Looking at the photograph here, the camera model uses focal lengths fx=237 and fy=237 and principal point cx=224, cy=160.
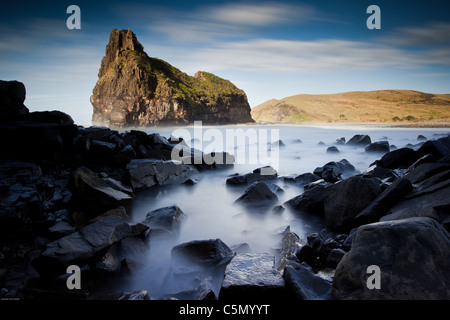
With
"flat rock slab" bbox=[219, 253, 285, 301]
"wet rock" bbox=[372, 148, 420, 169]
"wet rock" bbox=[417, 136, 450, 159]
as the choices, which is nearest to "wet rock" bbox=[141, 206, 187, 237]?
"flat rock slab" bbox=[219, 253, 285, 301]

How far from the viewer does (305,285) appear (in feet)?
7.57

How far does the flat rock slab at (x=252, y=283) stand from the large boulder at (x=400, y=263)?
53 centimetres

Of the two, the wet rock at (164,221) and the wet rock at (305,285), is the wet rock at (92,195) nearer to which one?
the wet rock at (164,221)

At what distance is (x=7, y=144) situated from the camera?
591 cm

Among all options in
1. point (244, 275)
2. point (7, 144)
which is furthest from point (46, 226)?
point (244, 275)

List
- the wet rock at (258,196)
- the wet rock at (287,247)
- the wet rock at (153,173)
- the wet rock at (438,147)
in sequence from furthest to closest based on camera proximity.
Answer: the wet rock at (153,173)
the wet rock at (438,147)
the wet rock at (258,196)
the wet rock at (287,247)

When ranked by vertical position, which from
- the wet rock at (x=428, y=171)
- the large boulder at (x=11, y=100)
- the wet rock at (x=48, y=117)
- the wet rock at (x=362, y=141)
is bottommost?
the wet rock at (x=428, y=171)

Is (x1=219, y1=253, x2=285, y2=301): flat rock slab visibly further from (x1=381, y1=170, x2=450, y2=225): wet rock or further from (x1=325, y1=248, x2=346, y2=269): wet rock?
(x1=381, y1=170, x2=450, y2=225): wet rock

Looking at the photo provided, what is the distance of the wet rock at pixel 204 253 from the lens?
354 centimetres

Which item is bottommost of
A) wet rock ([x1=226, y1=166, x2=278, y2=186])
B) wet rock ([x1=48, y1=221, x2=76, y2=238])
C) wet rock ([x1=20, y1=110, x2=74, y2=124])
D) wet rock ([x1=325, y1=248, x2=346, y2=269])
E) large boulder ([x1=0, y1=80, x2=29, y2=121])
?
wet rock ([x1=48, y1=221, x2=76, y2=238])

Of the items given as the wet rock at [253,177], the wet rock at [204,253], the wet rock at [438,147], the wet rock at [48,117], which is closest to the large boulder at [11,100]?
the wet rock at [48,117]

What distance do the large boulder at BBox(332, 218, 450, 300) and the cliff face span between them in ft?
225

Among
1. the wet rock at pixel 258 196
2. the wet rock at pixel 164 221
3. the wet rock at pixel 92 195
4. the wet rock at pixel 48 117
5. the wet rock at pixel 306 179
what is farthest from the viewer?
the wet rock at pixel 306 179

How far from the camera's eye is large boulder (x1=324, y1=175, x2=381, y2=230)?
4.10 m
